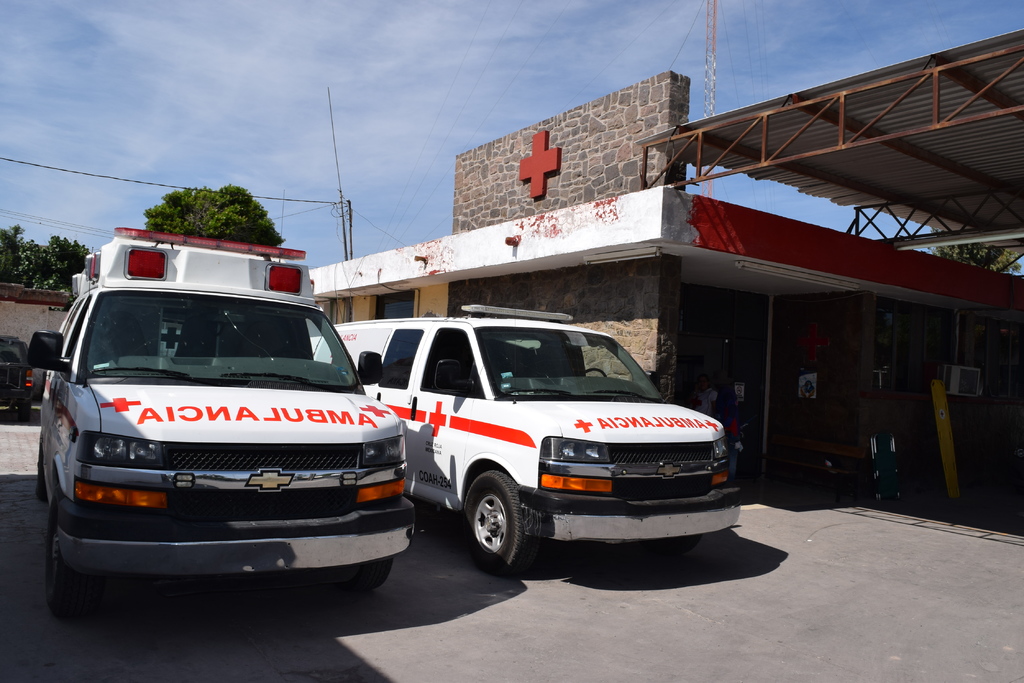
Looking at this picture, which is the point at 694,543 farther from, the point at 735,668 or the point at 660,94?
the point at 660,94

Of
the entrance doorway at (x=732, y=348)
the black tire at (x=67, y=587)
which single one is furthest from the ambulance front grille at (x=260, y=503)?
the entrance doorway at (x=732, y=348)

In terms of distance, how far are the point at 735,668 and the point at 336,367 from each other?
326 cm

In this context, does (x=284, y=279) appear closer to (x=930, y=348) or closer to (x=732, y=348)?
(x=732, y=348)

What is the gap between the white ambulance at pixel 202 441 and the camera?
4.02m

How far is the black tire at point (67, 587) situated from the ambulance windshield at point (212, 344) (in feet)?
3.10

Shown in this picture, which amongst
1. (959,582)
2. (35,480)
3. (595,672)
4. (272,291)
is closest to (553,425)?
(595,672)

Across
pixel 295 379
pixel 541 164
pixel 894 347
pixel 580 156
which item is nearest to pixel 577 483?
pixel 295 379

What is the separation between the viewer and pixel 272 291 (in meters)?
5.98

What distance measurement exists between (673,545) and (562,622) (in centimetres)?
218

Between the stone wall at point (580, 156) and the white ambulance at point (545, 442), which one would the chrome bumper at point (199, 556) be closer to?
the white ambulance at point (545, 442)

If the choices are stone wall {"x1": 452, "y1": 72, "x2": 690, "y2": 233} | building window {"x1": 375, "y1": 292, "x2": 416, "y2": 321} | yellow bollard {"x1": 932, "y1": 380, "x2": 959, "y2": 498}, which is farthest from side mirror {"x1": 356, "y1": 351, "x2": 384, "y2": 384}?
yellow bollard {"x1": 932, "y1": 380, "x2": 959, "y2": 498}

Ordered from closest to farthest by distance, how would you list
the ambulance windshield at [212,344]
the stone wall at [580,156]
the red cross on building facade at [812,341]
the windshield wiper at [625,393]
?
the ambulance windshield at [212,344] < the windshield wiper at [625,393] < the stone wall at [580,156] < the red cross on building facade at [812,341]

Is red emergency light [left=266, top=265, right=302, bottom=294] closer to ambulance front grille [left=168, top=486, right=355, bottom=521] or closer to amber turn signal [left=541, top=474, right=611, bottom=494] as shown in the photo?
ambulance front grille [left=168, top=486, right=355, bottom=521]

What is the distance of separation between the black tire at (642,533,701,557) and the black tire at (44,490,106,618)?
4.42 meters
